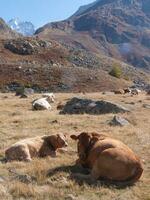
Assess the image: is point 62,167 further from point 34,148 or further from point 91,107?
point 91,107

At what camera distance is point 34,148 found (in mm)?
16875

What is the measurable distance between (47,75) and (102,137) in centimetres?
7829

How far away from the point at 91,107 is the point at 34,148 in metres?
13.8

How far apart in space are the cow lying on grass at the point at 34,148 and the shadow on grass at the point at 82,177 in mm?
1468

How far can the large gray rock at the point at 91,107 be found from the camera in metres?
29.8

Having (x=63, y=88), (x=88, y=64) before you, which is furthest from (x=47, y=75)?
(x=88, y=64)

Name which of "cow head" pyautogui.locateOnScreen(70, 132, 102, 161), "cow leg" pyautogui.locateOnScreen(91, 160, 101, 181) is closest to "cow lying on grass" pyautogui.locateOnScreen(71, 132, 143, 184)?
"cow leg" pyautogui.locateOnScreen(91, 160, 101, 181)

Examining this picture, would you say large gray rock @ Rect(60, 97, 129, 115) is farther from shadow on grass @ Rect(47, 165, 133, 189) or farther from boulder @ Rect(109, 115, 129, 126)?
shadow on grass @ Rect(47, 165, 133, 189)

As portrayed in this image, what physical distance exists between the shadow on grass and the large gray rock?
14410mm

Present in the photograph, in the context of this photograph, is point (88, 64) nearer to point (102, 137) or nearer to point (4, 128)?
point (4, 128)

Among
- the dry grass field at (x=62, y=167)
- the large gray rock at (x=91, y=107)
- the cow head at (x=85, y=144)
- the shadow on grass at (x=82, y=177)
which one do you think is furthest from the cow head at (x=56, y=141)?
the large gray rock at (x=91, y=107)

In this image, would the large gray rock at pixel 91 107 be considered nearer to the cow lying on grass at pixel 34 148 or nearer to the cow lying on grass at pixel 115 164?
the cow lying on grass at pixel 34 148

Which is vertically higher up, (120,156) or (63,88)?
(120,156)

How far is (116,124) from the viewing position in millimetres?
24359
